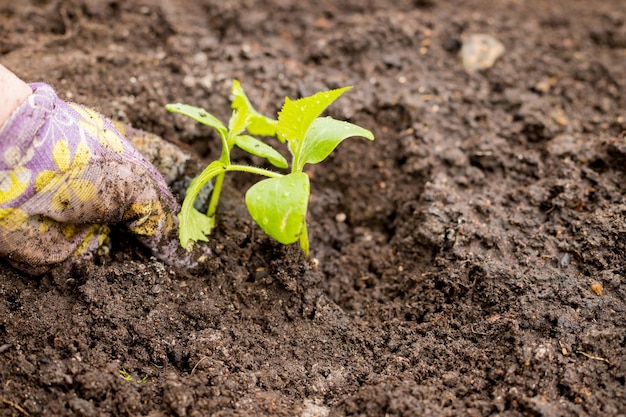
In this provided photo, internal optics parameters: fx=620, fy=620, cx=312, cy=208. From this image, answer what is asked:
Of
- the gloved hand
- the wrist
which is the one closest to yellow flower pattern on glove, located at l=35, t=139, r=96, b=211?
the gloved hand

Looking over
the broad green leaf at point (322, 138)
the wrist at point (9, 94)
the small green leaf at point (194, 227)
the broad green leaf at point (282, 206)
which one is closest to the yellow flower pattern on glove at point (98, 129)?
the wrist at point (9, 94)

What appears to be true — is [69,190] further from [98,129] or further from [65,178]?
[98,129]

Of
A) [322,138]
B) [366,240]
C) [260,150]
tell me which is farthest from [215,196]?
[366,240]

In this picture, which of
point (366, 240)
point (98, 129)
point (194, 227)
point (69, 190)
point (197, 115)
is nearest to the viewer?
point (69, 190)

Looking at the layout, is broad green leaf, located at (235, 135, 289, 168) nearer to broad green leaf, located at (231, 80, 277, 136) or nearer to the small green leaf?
broad green leaf, located at (231, 80, 277, 136)

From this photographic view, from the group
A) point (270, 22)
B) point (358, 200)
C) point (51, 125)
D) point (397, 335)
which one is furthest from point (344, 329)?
point (270, 22)

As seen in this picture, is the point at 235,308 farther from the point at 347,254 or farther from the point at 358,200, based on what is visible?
the point at 358,200

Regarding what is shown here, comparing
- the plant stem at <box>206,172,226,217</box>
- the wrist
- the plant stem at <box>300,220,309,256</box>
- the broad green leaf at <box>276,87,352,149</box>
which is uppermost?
the wrist
